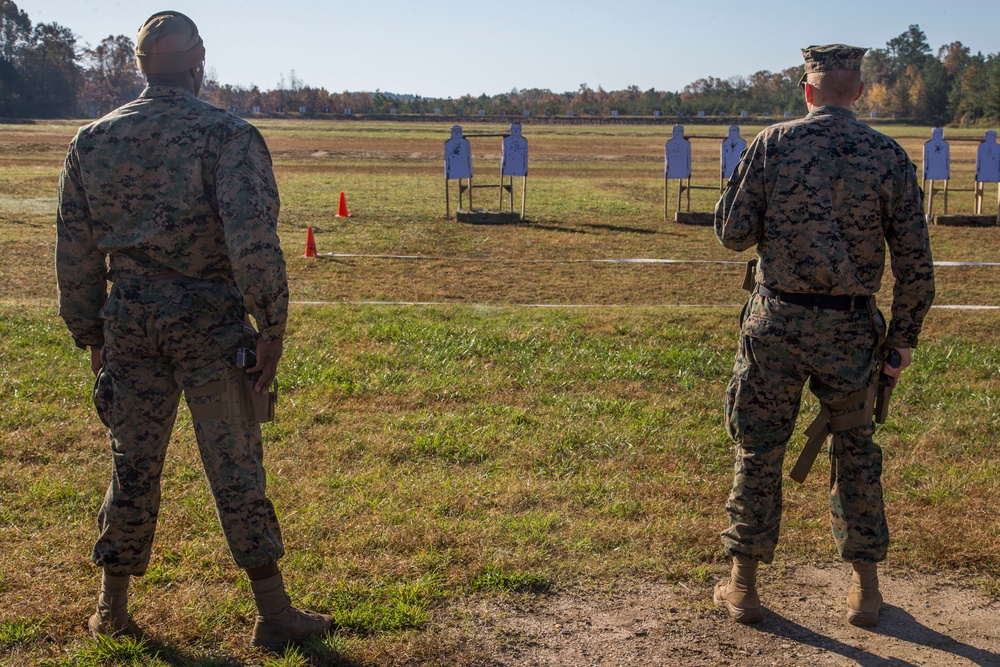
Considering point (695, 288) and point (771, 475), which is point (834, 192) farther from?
point (695, 288)

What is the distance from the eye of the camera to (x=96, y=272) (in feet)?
10.4

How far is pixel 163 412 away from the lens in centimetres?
312

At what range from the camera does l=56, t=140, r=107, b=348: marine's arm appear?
3086 mm

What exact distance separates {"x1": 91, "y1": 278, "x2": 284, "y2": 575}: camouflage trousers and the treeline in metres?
60.4

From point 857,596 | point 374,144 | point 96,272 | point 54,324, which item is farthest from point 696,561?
point 374,144

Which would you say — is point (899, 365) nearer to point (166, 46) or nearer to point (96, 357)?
point (166, 46)

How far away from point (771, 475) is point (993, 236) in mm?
14769

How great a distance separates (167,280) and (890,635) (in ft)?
9.09

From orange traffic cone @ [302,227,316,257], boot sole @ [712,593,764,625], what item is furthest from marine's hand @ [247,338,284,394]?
orange traffic cone @ [302,227,316,257]

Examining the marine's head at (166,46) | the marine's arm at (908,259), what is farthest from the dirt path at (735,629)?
the marine's head at (166,46)

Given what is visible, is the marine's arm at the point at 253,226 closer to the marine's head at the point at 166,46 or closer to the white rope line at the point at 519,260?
the marine's head at the point at 166,46

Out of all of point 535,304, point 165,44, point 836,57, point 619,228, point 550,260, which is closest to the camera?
point 165,44

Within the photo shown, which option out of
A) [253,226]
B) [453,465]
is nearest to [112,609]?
[253,226]

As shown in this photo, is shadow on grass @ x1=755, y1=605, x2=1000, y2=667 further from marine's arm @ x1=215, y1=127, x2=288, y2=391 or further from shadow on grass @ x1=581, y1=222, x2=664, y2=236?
shadow on grass @ x1=581, y1=222, x2=664, y2=236
